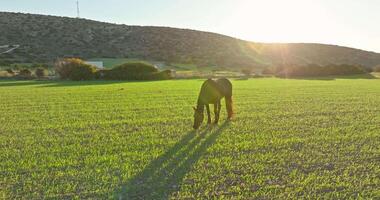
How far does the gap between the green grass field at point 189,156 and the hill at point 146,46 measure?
6720cm

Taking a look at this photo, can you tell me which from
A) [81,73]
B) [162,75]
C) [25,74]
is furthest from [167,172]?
[25,74]

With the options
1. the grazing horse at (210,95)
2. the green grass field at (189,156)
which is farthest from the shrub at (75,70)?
the grazing horse at (210,95)

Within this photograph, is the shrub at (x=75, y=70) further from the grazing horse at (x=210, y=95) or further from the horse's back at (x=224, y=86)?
the horse's back at (x=224, y=86)

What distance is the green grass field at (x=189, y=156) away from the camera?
6.22 meters

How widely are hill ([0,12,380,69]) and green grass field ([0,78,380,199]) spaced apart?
220ft

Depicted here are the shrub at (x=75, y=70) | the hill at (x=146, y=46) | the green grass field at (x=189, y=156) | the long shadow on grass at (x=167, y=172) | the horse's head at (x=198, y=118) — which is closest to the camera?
the long shadow on grass at (x=167, y=172)

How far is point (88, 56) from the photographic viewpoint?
262 ft

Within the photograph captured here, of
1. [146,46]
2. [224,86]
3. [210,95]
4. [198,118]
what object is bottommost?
[198,118]

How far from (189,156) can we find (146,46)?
85.2 meters

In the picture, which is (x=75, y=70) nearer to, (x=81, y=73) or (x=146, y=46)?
(x=81, y=73)

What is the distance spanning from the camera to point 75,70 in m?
43.3

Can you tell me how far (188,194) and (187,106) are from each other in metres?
11.1

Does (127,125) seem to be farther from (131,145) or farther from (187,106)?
(187,106)

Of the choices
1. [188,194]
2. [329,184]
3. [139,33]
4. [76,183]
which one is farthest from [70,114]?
[139,33]
